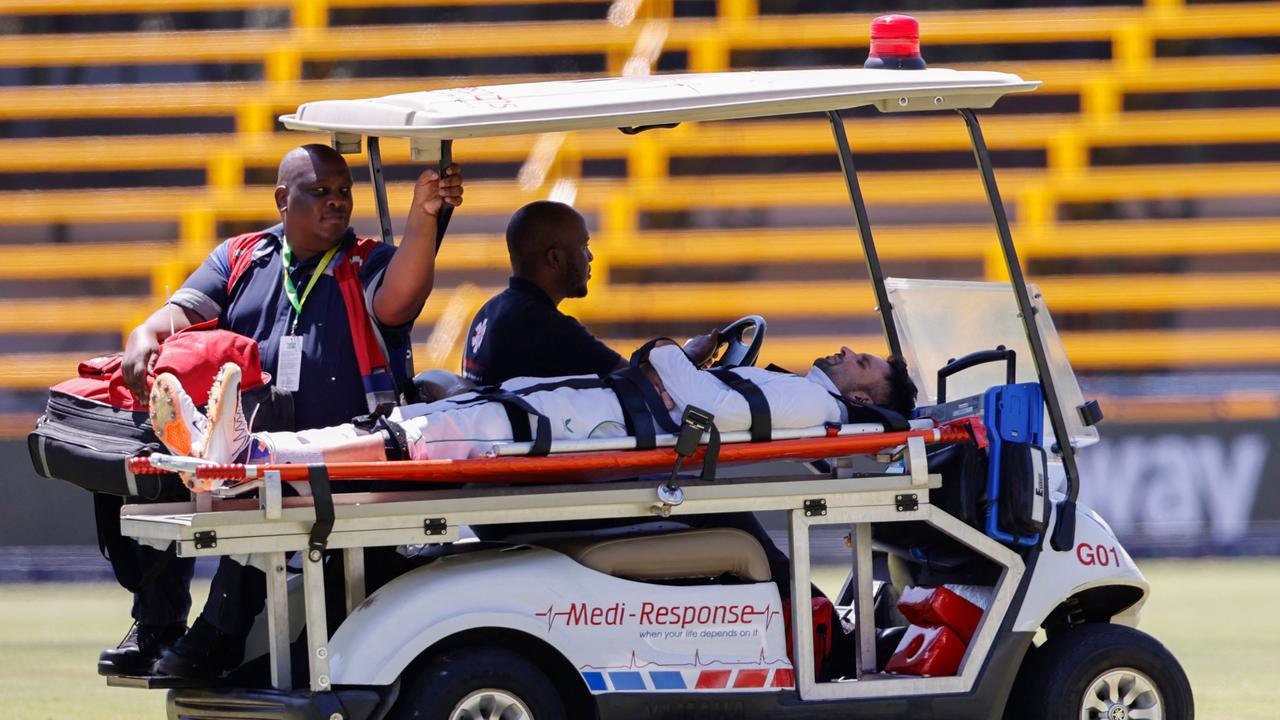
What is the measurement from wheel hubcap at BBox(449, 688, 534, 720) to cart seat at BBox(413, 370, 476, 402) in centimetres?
80

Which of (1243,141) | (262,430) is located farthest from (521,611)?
(1243,141)

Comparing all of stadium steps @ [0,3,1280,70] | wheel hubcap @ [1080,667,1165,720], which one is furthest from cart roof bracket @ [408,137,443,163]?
stadium steps @ [0,3,1280,70]

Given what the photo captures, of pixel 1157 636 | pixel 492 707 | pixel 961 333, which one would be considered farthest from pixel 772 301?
pixel 492 707

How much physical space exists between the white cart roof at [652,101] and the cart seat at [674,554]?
3.13 ft

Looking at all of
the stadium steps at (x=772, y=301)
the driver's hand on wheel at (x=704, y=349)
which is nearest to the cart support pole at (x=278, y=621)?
the driver's hand on wheel at (x=704, y=349)

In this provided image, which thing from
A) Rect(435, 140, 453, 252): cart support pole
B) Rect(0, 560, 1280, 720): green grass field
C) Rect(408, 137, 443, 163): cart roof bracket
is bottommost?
Rect(0, 560, 1280, 720): green grass field

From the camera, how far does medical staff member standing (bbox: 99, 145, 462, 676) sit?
4.37 metres

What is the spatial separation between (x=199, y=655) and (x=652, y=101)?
1667 mm

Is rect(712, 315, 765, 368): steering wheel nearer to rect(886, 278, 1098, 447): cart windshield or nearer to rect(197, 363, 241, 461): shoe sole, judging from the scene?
rect(886, 278, 1098, 447): cart windshield

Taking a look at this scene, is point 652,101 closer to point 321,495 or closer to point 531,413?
point 531,413

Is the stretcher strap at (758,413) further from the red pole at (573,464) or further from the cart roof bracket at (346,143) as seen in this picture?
the cart roof bracket at (346,143)

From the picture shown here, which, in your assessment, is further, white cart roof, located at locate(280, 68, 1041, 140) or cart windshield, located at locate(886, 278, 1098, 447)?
cart windshield, located at locate(886, 278, 1098, 447)

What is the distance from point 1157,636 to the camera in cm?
729

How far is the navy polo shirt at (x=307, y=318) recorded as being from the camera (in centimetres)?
448
